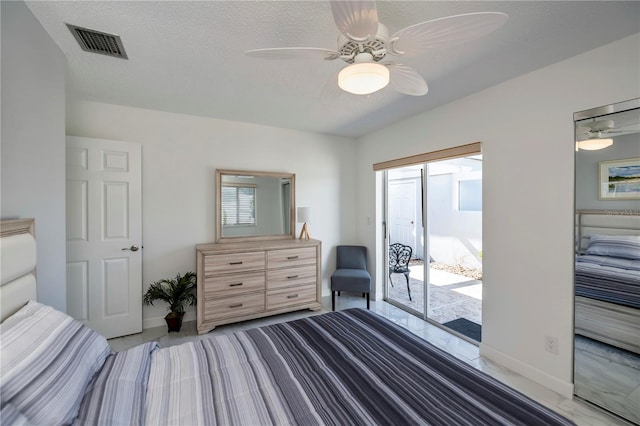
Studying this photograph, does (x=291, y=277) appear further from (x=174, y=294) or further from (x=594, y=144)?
(x=594, y=144)

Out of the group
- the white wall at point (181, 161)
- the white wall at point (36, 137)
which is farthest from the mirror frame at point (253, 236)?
the white wall at point (36, 137)

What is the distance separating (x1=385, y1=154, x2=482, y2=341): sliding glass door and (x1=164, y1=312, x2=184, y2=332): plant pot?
109 inches

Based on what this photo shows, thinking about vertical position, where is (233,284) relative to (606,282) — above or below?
below

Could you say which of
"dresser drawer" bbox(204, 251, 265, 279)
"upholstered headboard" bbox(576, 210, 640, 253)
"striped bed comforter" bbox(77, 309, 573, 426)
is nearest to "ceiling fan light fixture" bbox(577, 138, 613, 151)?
"upholstered headboard" bbox(576, 210, 640, 253)

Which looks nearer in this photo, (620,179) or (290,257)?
(620,179)

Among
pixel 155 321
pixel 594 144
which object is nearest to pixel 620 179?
pixel 594 144

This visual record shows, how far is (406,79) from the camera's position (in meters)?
1.57

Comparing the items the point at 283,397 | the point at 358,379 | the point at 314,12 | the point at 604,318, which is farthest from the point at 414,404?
the point at 314,12

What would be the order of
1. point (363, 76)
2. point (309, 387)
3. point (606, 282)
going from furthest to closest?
point (606, 282) < point (363, 76) < point (309, 387)

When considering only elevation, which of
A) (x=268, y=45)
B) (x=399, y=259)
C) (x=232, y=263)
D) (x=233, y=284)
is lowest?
(x=233, y=284)

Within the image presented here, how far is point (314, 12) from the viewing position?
1448 millimetres

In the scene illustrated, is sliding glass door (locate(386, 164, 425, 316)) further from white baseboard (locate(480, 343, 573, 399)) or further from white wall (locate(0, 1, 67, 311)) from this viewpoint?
white wall (locate(0, 1, 67, 311))

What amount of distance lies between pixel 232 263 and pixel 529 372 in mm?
2881

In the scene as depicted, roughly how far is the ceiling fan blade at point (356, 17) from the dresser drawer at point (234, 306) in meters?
2.72
